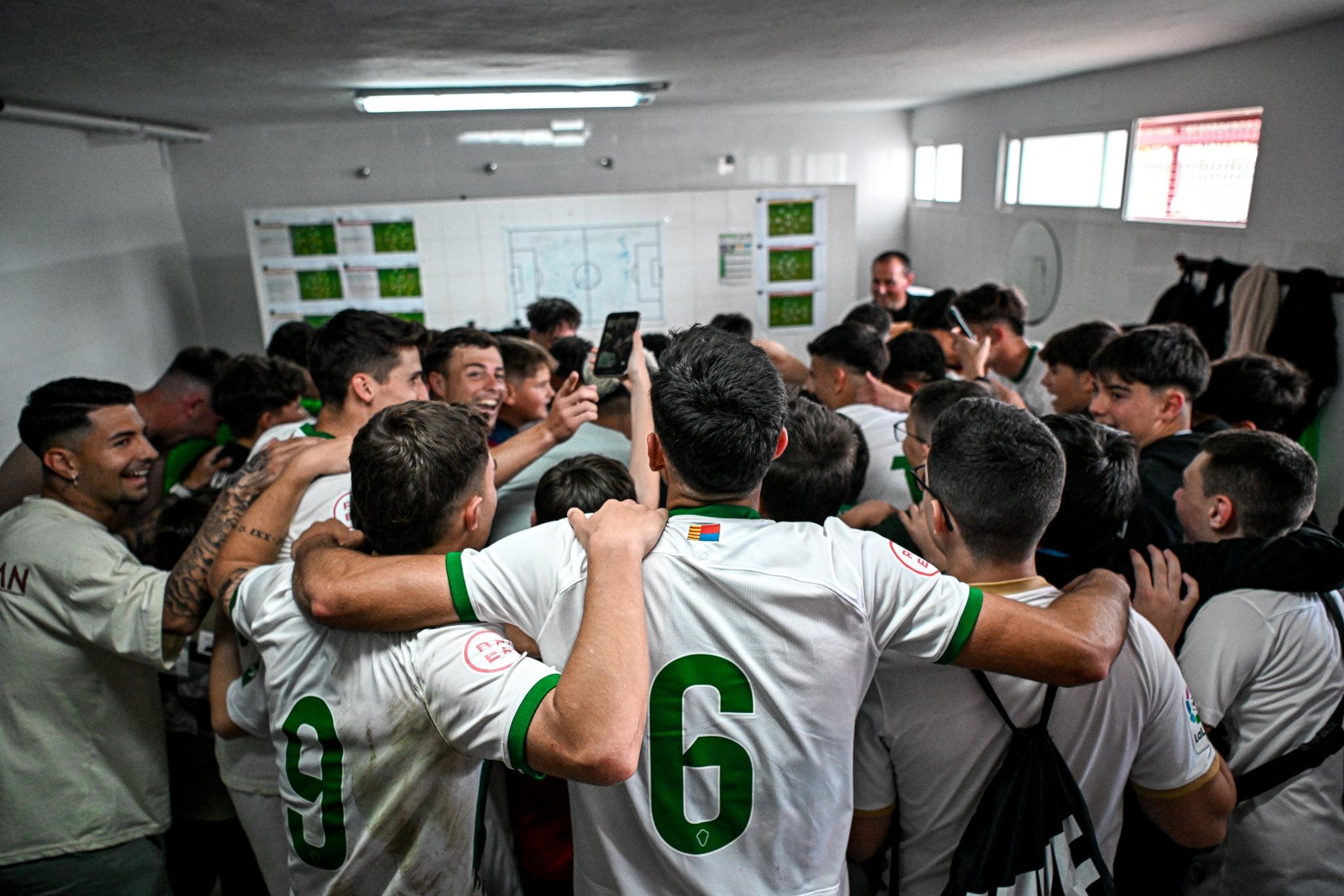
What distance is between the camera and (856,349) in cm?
364

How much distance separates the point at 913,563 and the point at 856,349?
2371 millimetres

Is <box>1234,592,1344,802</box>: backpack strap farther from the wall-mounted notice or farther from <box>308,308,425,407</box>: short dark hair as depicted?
the wall-mounted notice

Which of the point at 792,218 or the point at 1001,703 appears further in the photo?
the point at 792,218

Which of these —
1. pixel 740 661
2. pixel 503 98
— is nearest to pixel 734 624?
pixel 740 661

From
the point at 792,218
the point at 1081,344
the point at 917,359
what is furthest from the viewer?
the point at 792,218

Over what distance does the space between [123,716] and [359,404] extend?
1.09m

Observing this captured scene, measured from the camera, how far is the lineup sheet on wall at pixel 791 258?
7.71 m

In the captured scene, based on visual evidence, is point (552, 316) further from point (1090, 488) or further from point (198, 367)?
point (1090, 488)

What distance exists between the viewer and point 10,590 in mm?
2109

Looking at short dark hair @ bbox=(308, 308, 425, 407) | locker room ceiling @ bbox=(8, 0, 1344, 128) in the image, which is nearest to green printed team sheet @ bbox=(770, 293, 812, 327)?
locker room ceiling @ bbox=(8, 0, 1344, 128)

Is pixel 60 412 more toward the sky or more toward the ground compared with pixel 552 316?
more toward the sky

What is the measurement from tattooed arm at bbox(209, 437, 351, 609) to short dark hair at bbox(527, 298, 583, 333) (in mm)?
3234

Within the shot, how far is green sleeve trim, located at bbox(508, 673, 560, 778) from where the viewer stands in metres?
1.27

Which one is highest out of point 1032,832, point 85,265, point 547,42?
point 547,42
